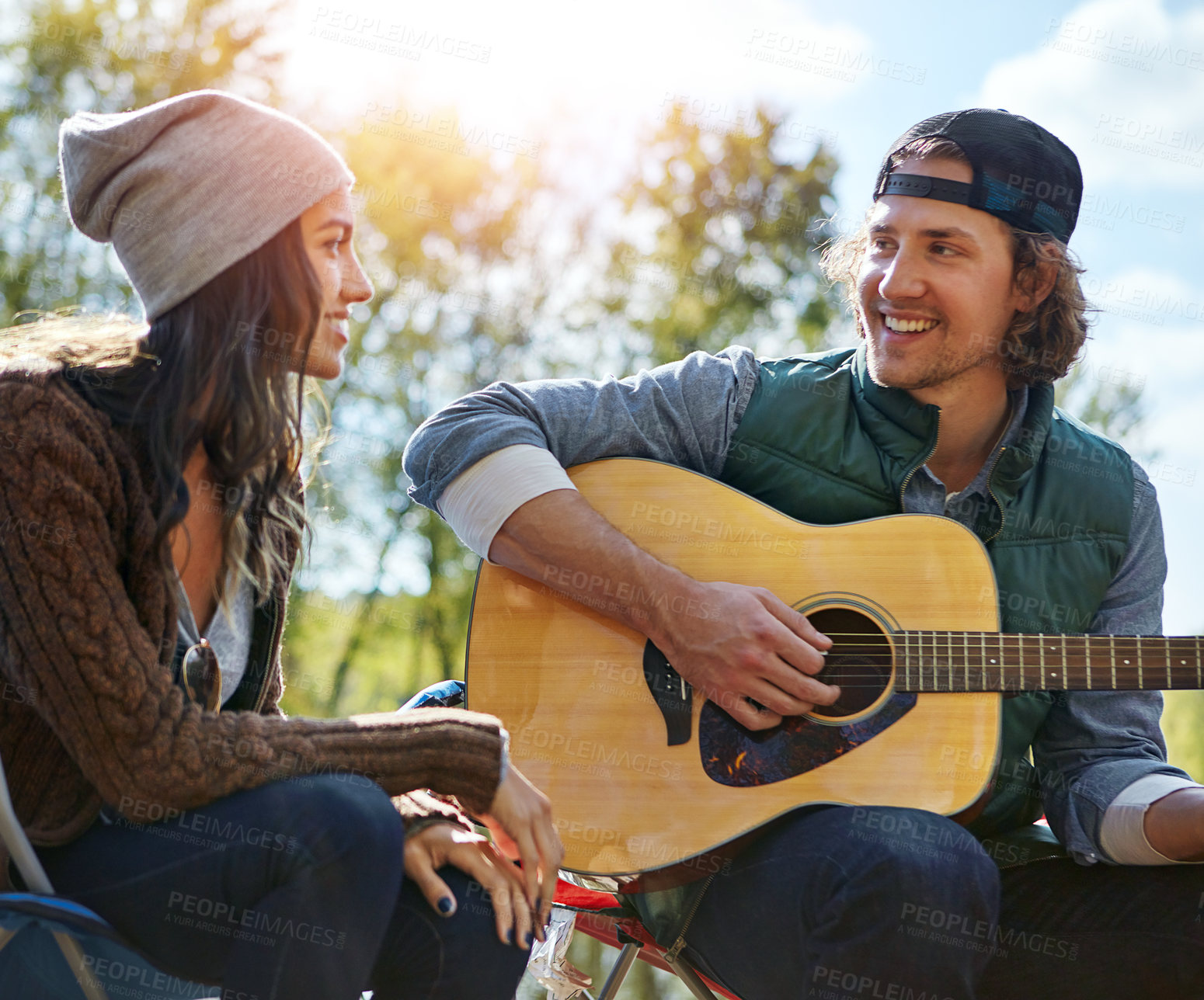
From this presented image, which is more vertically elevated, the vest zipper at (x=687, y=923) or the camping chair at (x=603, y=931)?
the vest zipper at (x=687, y=923)

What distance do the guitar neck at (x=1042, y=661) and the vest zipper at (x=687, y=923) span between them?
512mm

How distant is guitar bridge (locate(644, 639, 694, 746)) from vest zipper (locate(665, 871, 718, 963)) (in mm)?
259

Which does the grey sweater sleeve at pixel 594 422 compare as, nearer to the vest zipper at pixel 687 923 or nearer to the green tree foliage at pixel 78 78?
the vest zipper at pixel 687 923

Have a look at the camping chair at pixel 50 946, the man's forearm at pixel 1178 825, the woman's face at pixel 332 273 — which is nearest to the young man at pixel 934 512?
the man's forearm at pixel 1178 825

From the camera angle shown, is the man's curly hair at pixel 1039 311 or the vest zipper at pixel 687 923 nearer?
the vest zipper at pixel 687 923

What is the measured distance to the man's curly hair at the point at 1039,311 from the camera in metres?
2.38

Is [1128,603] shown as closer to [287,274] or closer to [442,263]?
[287,274]

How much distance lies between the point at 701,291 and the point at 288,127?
504 inches

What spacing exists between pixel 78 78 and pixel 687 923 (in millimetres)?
11948

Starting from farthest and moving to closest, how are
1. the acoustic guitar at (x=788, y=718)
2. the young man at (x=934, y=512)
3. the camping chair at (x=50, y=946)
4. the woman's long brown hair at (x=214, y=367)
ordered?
the acoustic guitar at (x=788, y=718)
the young man at (x=934, y=512)
the woman's long brown hair at (x=214, y=367)
the camping chair at (x=50, y=946)

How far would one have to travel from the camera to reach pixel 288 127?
164 cm

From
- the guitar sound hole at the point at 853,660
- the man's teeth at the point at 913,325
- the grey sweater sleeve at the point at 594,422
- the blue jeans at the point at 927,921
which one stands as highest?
the man's teeth at the point at 913,325

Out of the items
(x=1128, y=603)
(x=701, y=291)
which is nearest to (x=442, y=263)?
(x=701, y=291)

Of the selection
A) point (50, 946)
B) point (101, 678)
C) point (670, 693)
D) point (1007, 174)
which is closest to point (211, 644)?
point (101, 678)
